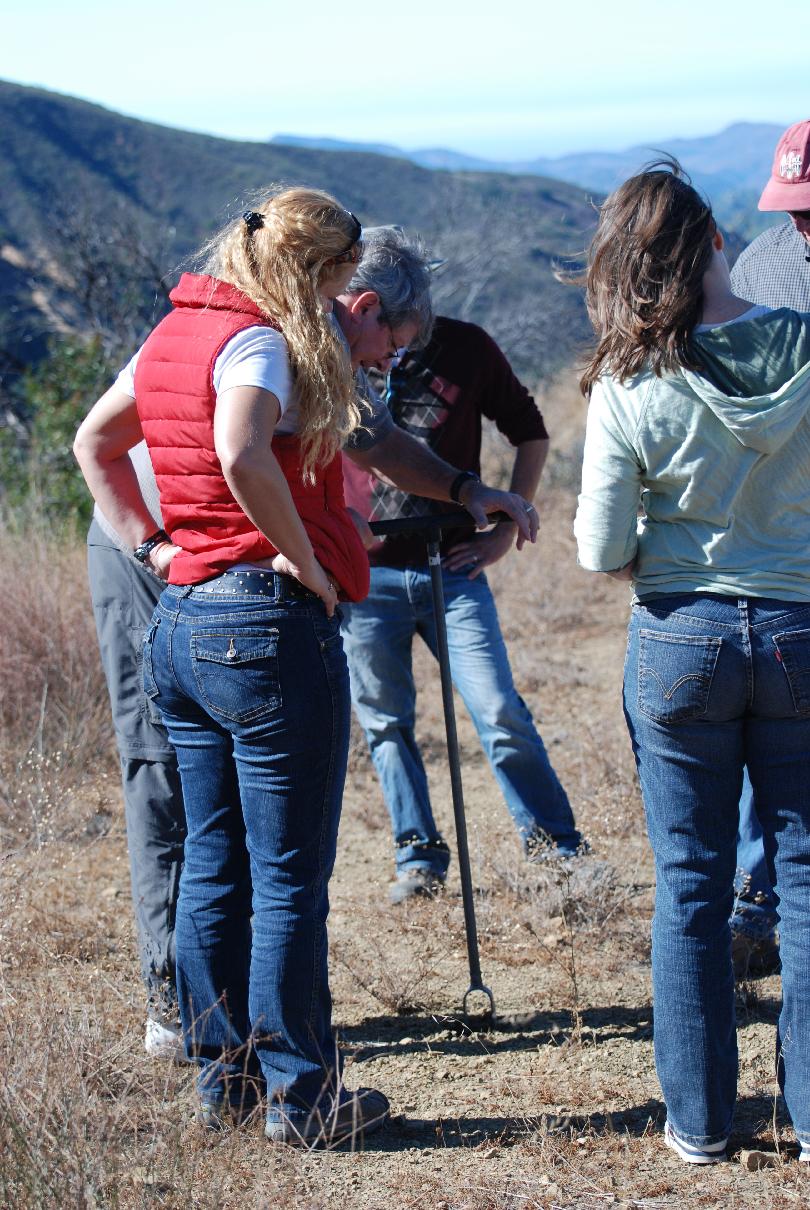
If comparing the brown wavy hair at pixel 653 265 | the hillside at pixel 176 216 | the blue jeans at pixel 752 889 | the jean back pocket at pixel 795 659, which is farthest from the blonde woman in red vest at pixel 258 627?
the hillside at pixel 176 216

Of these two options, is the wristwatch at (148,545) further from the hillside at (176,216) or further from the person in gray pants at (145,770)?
the hillside at (176,216)

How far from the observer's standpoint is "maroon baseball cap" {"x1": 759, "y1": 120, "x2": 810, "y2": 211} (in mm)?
2787

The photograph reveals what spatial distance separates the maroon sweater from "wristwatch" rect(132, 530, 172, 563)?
1167mm

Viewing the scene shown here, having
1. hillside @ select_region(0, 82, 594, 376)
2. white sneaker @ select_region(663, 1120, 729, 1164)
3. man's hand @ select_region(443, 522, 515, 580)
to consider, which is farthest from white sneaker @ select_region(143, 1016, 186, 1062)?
hillside @ select_region(0, 82, 594, 376)

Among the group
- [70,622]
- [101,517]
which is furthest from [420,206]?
[101,517]

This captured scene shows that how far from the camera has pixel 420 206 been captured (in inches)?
1521

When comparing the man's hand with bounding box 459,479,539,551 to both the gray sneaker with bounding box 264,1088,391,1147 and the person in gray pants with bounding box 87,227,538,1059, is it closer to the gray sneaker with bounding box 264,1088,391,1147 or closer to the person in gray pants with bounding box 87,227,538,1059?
the person in gray pants with bounding box 87,227,538,1059

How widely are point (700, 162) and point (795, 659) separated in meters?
33.3

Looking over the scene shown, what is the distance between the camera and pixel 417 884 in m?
4.09

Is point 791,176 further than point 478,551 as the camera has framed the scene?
No

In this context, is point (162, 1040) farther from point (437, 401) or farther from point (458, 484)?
point (437, 401)

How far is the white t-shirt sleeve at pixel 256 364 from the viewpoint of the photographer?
2252mm

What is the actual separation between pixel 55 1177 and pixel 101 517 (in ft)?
4.83

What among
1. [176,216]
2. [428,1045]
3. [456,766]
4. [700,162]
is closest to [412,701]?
[456,766]
